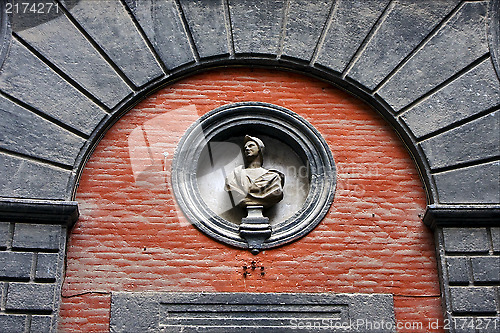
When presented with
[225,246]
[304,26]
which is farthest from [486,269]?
[304,26]

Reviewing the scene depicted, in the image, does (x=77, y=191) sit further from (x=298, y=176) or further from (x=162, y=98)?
(x=298, y=176)

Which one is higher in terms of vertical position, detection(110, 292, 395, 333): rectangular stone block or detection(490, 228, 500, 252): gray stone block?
detection(490, 228, 500, 252): gray stone block

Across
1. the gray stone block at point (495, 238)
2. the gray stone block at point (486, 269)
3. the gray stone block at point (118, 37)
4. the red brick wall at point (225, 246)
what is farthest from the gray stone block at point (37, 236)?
the gray stone block at point (495, 238)

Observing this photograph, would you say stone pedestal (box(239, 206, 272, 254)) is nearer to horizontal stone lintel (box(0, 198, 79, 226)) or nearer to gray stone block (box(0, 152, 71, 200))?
horizontal stone lintel (box(0, 198, 79, 226))

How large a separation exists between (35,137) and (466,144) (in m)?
4.89

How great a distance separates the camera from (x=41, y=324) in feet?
24.8

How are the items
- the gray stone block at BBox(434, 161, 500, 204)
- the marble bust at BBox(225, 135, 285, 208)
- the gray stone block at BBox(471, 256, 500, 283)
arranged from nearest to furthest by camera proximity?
the gray stone block at BBox(471, 256, 500, 283)
the gray stone block at BBox(434, 161, 500, 204)
the marble bust at BBox(225, 135, 285, 208)

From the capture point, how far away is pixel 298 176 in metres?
8.94

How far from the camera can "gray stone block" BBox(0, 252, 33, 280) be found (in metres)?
7.69

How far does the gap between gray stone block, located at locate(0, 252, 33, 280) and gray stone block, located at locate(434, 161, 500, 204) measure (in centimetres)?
456

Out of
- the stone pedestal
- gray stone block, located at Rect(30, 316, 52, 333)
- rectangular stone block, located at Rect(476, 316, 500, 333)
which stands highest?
the stone pedestal

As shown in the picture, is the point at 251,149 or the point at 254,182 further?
the point at 251,149

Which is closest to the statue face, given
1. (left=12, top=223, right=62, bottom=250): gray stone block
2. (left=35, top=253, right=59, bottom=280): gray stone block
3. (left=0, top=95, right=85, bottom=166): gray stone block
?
(left=0, top=95, right=85, bottom=166): gray stone block

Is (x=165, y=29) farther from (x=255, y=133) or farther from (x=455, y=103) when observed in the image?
(x=455, y=103)
